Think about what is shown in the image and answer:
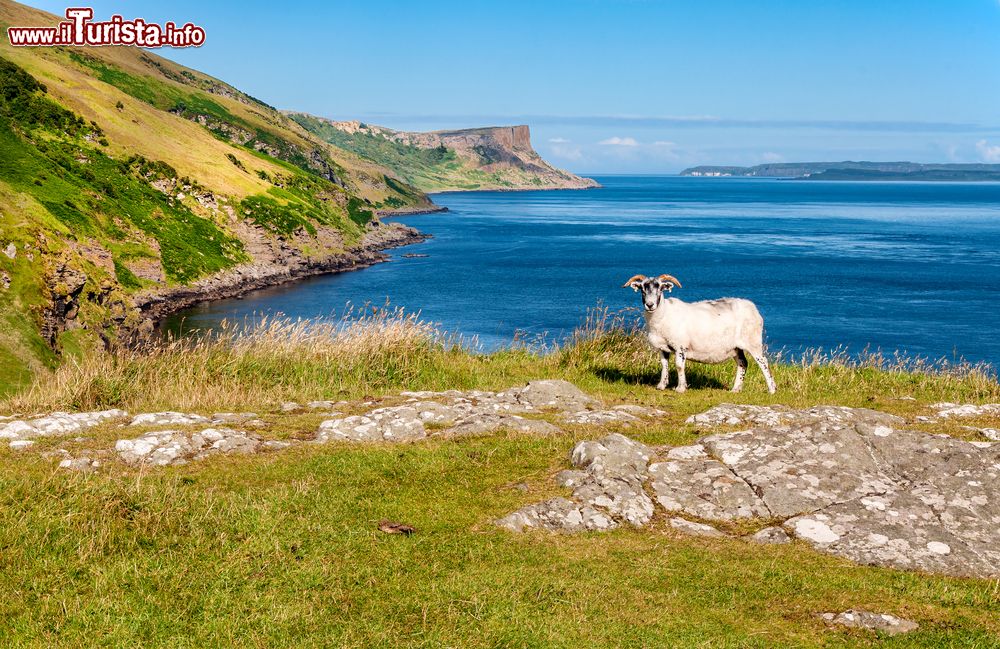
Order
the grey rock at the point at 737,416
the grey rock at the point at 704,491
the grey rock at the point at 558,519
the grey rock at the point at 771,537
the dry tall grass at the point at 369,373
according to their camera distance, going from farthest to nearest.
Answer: the dry tall grass at the point at 369,373 → the grey rock at the point at 737,416 → the grey rock at the point at 704,491 → the grey rock at the point at 558,519 → the grey rock at the point at 771,537

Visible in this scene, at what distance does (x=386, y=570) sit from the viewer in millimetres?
8430

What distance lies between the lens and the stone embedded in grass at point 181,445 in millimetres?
11734

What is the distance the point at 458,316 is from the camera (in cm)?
7431

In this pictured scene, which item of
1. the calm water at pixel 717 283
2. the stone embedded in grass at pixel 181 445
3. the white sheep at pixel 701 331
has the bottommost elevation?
the calm water at pixel 717 283

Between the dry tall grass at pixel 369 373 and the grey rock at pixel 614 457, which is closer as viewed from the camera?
the grey rock at pixel 614 457

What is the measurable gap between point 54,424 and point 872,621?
12.5m

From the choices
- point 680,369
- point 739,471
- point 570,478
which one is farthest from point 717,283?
point 570,478

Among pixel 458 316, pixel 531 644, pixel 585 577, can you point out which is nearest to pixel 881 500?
pixel 585 577

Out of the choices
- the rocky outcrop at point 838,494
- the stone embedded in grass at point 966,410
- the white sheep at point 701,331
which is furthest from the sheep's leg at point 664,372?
the rocky outcrop at point 838,494

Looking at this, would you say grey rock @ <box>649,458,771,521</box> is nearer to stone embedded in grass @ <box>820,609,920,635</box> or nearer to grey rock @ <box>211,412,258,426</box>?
stone embedded in grass @ <box>820,609,920,635</box>

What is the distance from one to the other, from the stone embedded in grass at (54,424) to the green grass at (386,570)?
2.70 ft

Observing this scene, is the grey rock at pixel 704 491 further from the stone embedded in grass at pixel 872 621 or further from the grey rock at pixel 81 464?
the grey rock at pixel 81 464

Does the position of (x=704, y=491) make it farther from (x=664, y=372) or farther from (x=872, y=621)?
(x=664, y=372)

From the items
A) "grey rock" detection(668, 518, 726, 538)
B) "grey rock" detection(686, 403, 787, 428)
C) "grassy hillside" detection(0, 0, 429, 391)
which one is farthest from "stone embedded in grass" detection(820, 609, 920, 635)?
"grassy hillside" detection(0, 0, 429, 391)
